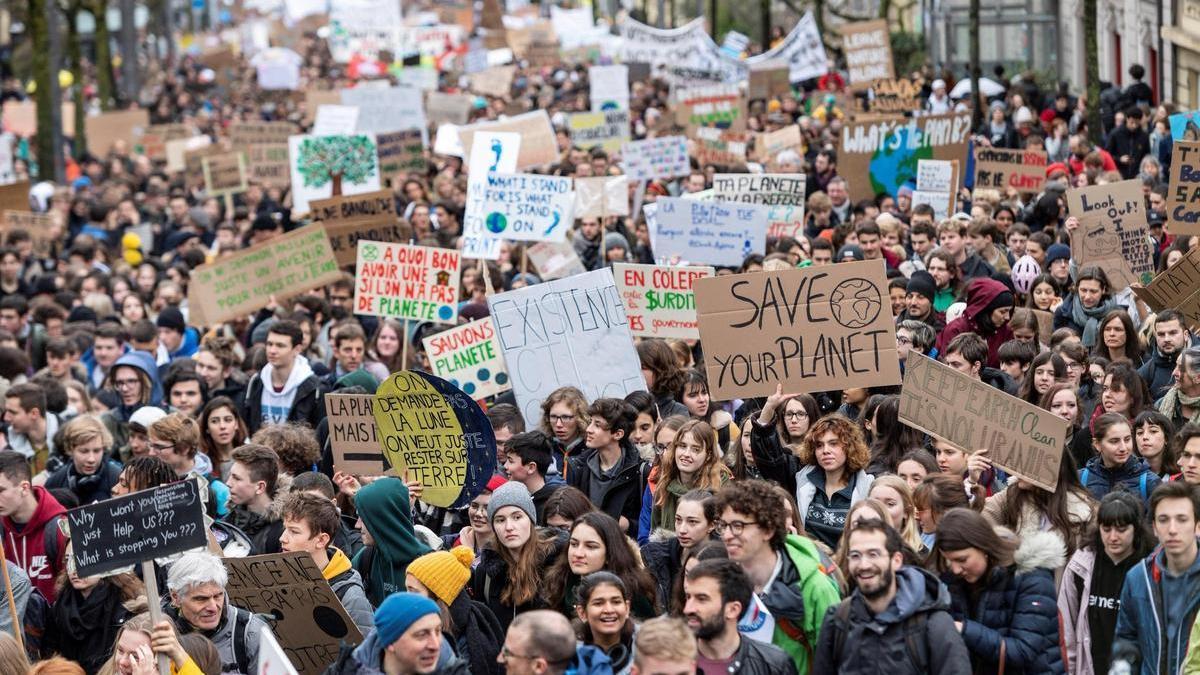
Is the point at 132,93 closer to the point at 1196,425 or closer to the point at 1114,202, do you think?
the point at 1114,202

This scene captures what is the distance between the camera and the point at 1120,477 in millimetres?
8602

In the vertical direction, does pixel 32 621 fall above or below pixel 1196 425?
below

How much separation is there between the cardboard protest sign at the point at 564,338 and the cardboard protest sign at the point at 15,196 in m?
14.6

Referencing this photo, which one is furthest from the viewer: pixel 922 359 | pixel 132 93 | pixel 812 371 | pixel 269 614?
pixel 132 93

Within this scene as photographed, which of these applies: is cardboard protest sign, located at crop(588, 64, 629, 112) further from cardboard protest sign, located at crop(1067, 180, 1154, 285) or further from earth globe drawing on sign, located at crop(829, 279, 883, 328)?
earth globe drawing on sign, located at crop(829, 279, 883, 328)

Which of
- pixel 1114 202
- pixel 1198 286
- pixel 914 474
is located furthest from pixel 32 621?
pixel 1114 202

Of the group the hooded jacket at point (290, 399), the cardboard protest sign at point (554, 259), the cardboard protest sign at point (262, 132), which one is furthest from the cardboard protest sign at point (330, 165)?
the hooded jacket at point (290, 399)

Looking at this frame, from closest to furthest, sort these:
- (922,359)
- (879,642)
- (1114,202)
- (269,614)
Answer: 1. (879,642)
2. (269,614)
3. (922,359)
4. (1114,202)

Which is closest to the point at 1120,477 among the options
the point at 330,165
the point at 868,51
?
the point at 330,165

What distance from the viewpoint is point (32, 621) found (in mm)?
8445

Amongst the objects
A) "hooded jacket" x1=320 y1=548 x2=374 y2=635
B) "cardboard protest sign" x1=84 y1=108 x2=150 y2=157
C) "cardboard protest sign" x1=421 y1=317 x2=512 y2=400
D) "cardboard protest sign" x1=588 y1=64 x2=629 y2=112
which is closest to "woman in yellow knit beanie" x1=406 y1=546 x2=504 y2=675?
"hooded jacket" x1=320 y1=548 x2=374 y2=635

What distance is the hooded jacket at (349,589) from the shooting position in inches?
309

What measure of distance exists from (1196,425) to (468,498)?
3.16 metres

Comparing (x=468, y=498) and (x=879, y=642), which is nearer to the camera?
(x=879, y=642)
